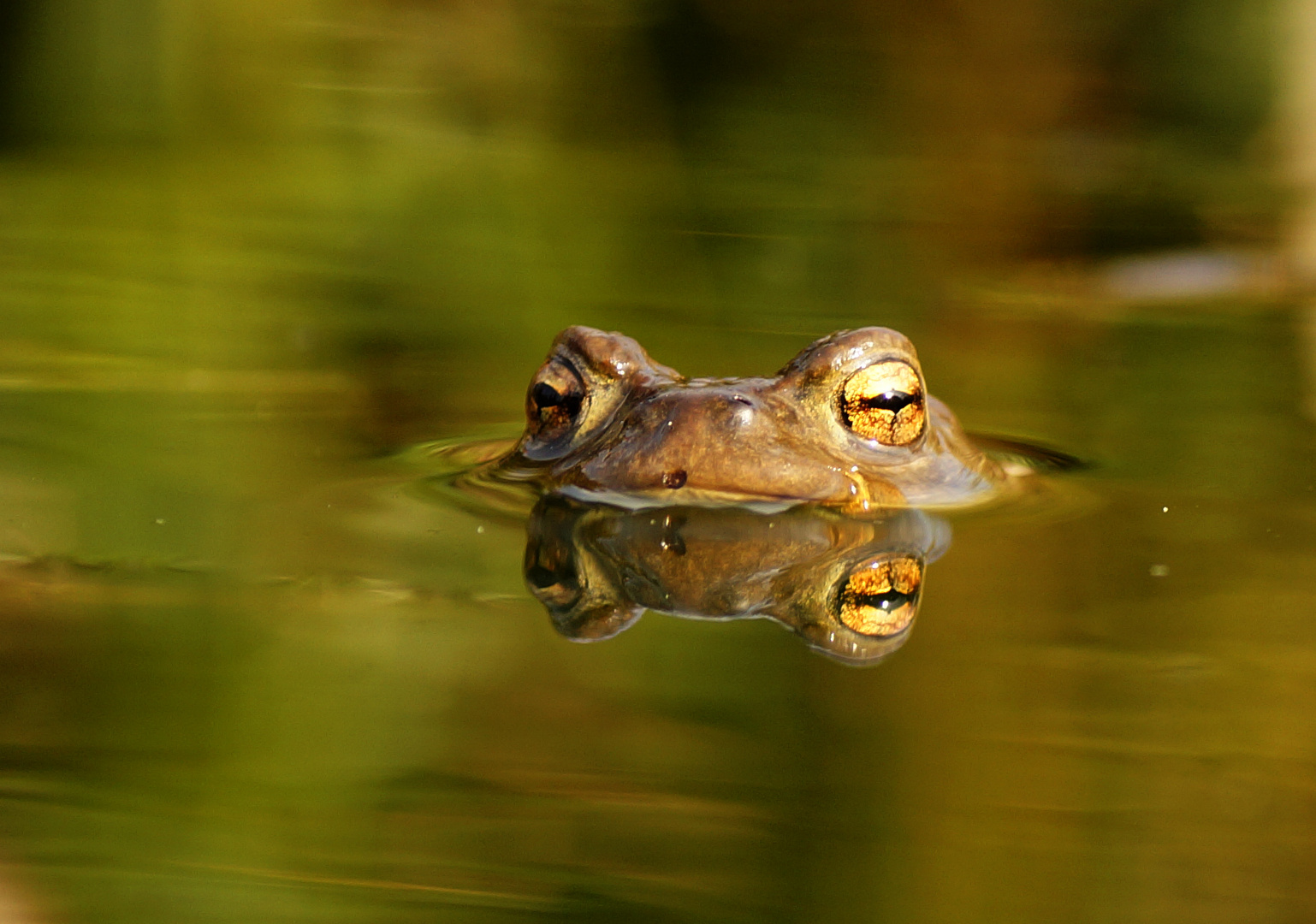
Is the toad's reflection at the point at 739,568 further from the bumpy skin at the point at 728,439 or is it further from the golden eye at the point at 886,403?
the golden eye at the point at 886,403

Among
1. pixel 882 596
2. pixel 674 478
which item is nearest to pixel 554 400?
pixel 674 478

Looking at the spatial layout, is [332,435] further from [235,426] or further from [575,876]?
[575,876]

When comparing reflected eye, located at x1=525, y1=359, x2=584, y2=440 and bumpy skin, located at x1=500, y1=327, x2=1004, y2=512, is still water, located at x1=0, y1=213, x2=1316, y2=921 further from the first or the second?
reflected eye, located at x1=525, y1=359, x2=584, y2=440

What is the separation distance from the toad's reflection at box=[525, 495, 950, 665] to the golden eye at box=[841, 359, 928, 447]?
210 mm

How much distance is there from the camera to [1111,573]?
282 cm

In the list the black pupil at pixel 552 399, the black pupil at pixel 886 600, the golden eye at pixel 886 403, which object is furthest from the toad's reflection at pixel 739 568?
the black pupil at pixel 552 399

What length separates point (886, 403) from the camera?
10.6 feet

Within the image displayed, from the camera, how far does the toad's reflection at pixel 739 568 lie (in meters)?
2.39

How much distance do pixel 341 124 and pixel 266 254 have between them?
1530 mm

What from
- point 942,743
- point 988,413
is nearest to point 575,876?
point 942,743

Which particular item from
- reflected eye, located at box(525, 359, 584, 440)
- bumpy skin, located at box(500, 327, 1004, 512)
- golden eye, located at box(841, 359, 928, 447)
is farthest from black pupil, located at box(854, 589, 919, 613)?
reflected eye, located at box(525, 359, 584, 440)

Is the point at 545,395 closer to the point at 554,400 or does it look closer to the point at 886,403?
the point at 554,400

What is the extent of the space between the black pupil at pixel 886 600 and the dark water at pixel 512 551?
52mm

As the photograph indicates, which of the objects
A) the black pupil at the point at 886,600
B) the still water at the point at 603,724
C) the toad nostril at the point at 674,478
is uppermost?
the toad nostril at the point at 674,478
